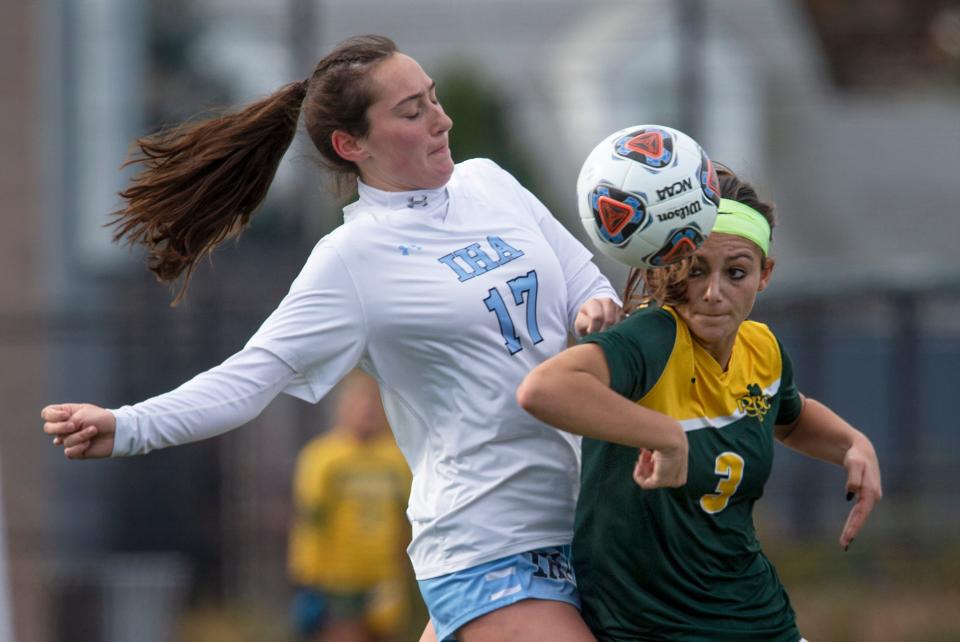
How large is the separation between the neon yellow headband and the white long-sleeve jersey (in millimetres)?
429

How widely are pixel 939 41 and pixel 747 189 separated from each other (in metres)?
13.9

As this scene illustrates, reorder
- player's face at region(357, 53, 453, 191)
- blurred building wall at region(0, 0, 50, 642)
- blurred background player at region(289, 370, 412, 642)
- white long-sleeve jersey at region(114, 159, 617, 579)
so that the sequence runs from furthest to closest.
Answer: blurred building wall at region(0, 0, 50, 642) → blurred background player at region(289, 370, 412, 642) → player's face at region(357, 53, 453, 191) → white long-sleeve jersey at region(114, 159, 617, 579)

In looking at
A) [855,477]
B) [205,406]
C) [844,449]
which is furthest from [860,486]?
[205,406]

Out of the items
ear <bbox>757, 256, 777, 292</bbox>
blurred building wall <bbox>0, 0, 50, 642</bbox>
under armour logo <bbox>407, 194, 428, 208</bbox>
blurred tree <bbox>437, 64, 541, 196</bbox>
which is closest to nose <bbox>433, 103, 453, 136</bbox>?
under armour logo <bbox>407, 194, 428, 208</bbox>

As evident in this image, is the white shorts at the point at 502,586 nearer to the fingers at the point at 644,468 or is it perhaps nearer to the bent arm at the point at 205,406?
the fingers at the point at 644,468

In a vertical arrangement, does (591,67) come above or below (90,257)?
above

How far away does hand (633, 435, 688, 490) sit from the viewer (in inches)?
118

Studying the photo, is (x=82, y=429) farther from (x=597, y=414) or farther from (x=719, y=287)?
(x=719, y=287)

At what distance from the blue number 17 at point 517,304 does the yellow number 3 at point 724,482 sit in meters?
0.49

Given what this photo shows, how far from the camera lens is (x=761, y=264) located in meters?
3.35

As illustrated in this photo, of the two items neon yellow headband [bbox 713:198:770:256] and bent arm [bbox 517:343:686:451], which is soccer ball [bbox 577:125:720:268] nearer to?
neon yellow headband [bbox 713:198:770:256]

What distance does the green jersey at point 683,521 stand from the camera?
10.6 ft

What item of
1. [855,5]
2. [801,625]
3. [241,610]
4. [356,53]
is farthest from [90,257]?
[855,5]

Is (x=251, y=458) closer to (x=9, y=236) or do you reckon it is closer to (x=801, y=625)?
(x=9, y=236)
